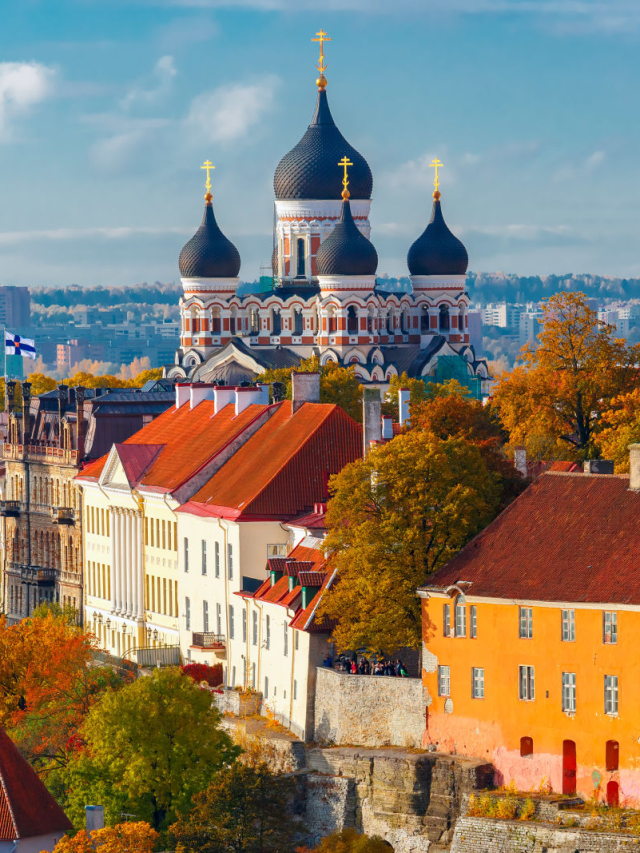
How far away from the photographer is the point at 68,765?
84.1 metres

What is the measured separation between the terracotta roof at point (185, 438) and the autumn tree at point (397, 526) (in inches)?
846

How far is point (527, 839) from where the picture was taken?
70.0 metres

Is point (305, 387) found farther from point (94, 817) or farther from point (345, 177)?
point (345, 177)

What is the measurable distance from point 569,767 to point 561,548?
609cm

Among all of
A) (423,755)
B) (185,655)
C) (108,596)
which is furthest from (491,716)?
(108,596)

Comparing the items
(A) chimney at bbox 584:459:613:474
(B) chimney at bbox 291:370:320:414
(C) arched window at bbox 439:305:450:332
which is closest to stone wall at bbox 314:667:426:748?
(A) chimney at bbox 584:459:613:474

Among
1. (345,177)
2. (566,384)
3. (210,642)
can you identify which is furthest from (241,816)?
(345,177)

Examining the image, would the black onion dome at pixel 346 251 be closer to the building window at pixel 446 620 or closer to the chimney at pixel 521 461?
the chimney at pixel 521 461

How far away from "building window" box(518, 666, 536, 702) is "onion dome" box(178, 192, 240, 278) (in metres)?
118

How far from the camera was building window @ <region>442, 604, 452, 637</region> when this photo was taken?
2972 inches

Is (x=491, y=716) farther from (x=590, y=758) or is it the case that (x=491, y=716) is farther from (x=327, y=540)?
(x=327, y=540)

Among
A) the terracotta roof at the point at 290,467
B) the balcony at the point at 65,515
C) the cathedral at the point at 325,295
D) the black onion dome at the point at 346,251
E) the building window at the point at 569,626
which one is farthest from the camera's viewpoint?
the cathedral at the point at 325,295

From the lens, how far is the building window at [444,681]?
75.6 m

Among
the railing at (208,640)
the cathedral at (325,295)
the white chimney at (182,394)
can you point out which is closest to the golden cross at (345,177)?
the cathedral at (325,295)
